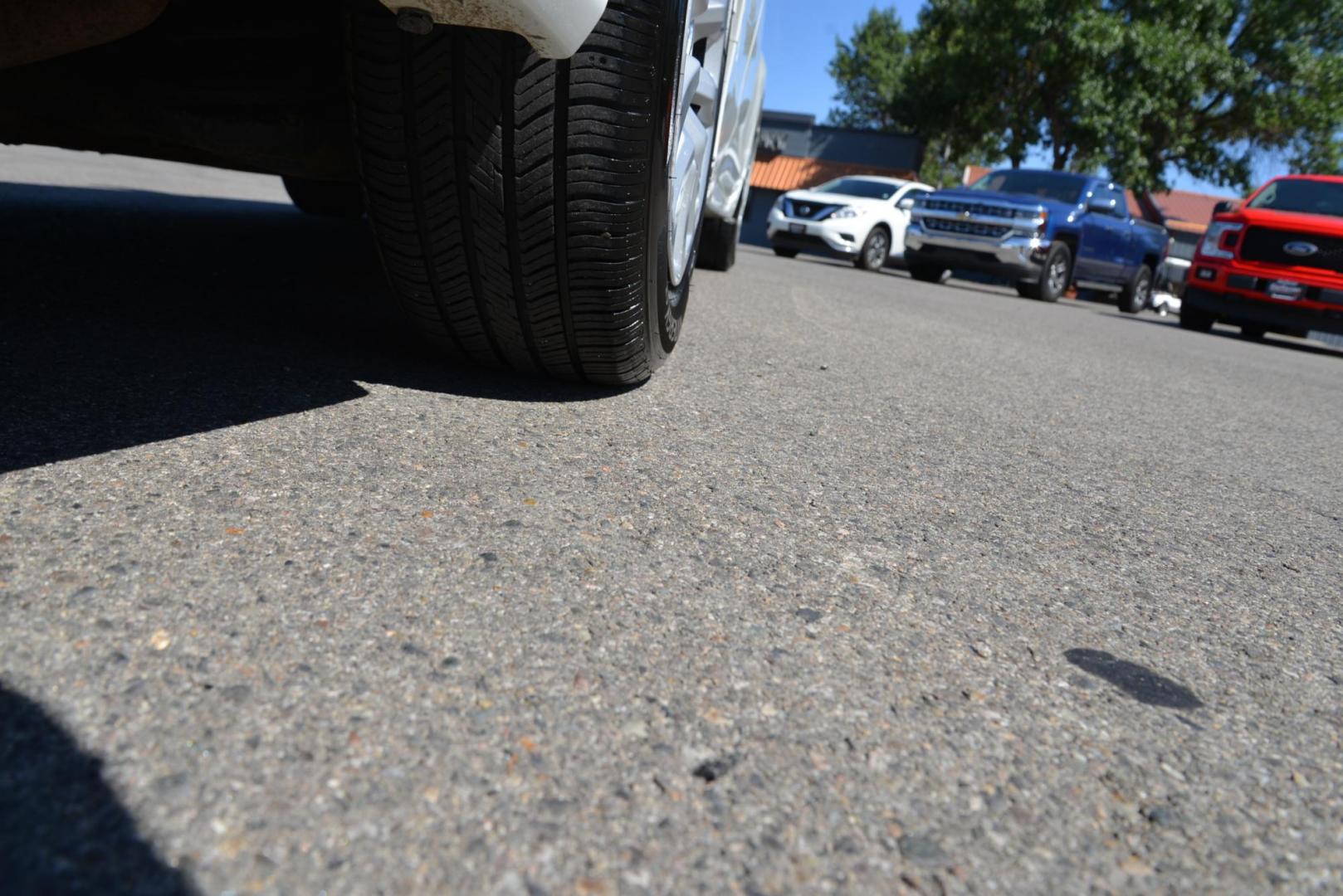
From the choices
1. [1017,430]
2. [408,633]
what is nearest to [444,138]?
[408,633]

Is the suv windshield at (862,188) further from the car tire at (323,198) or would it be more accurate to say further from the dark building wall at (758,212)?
the dark building wall at (758,212)

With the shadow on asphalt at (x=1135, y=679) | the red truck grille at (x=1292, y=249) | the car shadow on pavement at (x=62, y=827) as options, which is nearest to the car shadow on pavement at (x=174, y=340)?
the car shadow on pavement at (x=62, y=827)

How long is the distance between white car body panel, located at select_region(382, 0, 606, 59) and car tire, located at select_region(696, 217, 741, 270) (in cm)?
486

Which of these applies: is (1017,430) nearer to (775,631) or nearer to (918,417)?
(918,417)

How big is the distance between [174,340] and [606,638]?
69.0 inches

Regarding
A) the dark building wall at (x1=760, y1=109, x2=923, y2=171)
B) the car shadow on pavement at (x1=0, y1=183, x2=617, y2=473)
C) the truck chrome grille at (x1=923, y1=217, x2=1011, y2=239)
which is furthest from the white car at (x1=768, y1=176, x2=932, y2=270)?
the dark building wall at (x1=760, y1=109, x2=923, y2=171)

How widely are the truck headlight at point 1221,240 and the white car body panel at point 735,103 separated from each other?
230 inches

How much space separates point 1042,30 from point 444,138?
2732cm

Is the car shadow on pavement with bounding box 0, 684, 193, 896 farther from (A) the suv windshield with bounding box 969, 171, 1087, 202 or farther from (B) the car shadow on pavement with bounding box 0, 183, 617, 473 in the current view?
(A) the suv windshield with bounding box 969, 171, 1087, 202

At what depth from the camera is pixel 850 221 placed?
14023 millimetres

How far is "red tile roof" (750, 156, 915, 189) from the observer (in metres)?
33.5

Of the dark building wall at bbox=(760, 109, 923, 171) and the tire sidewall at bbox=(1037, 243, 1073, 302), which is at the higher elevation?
the dark building wall at bbox=(760, 109, 923, 171)

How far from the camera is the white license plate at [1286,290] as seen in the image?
29.2 ft

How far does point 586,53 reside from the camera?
1924 millimetres
